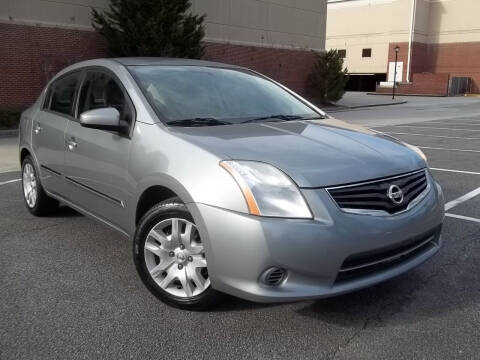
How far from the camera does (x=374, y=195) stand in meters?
2.92

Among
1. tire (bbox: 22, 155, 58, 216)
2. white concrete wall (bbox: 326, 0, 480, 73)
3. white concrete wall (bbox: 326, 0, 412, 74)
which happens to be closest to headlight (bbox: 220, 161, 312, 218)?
tire (bbox: 22, 155, 58, 216)

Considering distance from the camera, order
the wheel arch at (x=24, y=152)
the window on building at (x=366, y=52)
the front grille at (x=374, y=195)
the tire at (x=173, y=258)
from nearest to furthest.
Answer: the front grille at (x=374, y=195) < the tire at (x=173, y=258) < the wheel arch at (x=24, y=152) < the window on building at (x=366, y=52)

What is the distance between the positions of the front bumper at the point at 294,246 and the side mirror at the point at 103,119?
3.37 feet

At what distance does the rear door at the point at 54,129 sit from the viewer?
4.49 meters

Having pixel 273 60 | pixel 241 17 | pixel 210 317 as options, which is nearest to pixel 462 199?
pixel 210 317

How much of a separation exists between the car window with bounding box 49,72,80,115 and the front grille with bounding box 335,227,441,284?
2830 millimetres

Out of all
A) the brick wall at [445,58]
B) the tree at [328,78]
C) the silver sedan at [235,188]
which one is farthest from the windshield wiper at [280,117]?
the brick wall at [445,58]

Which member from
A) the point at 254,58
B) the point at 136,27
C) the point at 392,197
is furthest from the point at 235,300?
the point at 254,58

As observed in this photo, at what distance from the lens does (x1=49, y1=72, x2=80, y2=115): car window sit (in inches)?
179

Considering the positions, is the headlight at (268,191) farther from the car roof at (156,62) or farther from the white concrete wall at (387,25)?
the white concrete wall at (387,25)

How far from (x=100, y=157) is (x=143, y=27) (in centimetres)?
1519

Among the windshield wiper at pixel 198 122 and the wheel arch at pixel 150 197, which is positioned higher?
the windshield wiper at pixel 198 122

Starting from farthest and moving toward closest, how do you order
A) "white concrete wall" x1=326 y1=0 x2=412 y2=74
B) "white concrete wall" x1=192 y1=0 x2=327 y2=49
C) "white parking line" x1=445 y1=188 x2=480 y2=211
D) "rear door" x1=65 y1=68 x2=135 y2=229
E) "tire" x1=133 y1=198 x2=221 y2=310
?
"white concrete wall" x1=326 y1=0 x2=412 y2=74
"white concrete wall" x1=192 y1=0 x2=327 y2=49
"white parking line" x1=445 y1=188 x2=480 y2=211
"rear door" x1=65 y1=68 x2=135 y2=229
"tire" x1=133 y1=198 x2=221 y2=310

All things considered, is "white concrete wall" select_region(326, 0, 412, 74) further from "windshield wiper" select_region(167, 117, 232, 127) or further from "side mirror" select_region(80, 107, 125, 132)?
"side mirror" select_region(80, 107, 125, 132)
